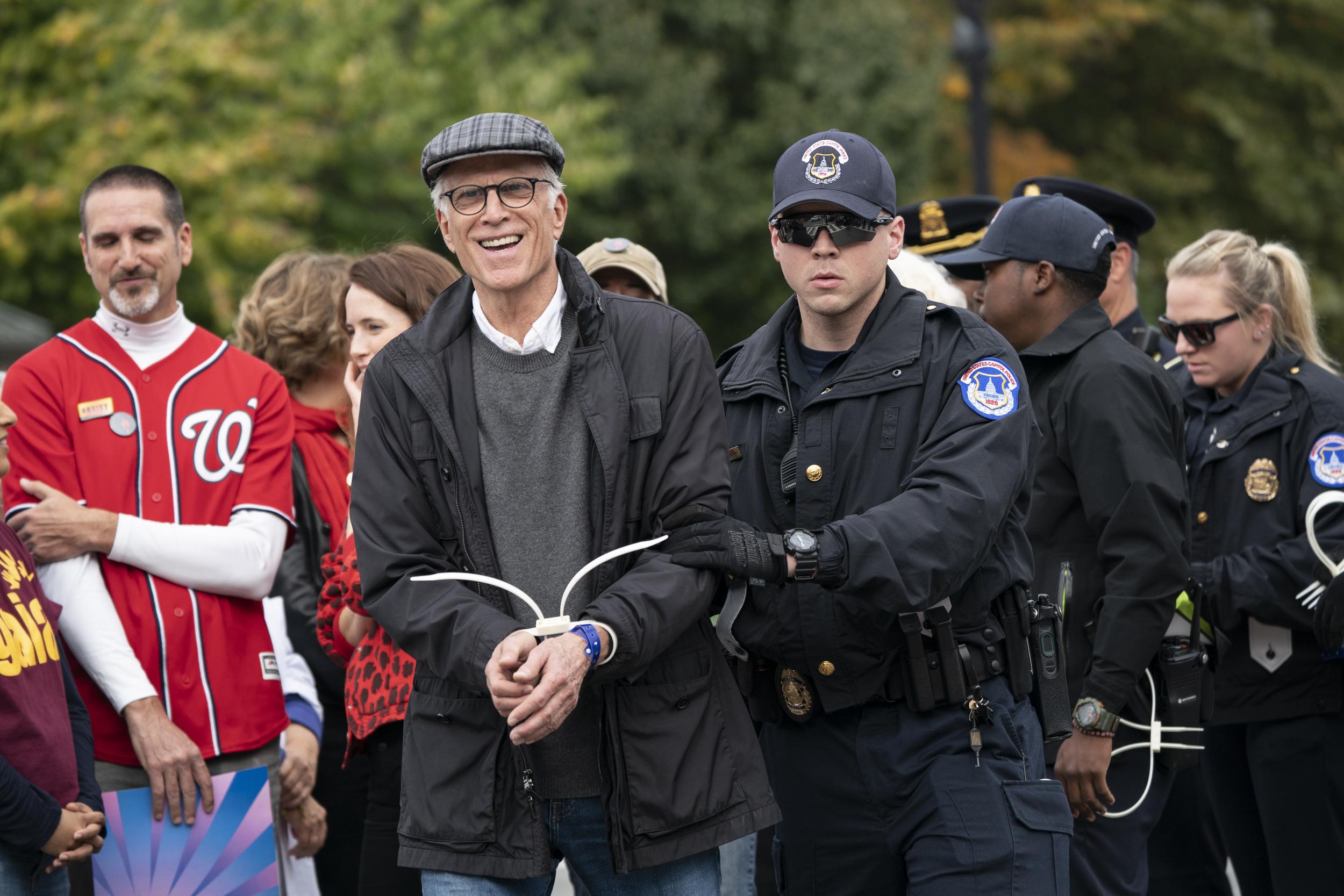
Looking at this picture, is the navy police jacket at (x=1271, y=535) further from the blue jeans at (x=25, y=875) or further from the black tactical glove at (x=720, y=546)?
the blue jeans at (x=25, y=875)

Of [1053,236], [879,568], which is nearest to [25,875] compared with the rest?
[879,568]

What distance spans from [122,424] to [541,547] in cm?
177

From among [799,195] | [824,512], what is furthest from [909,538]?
[799,195]

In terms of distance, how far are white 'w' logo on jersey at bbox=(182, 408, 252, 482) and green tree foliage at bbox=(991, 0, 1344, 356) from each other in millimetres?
17972

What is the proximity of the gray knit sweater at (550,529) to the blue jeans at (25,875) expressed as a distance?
1.41m

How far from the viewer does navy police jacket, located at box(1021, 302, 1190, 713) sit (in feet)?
14.7

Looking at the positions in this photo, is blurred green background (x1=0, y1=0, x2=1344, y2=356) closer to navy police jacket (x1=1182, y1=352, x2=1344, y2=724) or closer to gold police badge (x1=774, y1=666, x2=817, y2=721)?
navy police jacket (x1=1182, y1=352, x2=1344, y2=724)

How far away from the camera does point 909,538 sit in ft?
11.5

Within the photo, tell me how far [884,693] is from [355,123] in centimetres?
1469

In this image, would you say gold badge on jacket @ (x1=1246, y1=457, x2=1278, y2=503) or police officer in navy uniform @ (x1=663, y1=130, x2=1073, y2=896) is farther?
gold badge on jacket @ (x1=1246, y1=457, x2=1278, y2=503)

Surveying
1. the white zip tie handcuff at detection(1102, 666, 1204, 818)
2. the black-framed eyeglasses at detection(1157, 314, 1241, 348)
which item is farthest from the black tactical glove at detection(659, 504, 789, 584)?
the black-framed eyeglasses at detection(1157, 314, 1241, 348)

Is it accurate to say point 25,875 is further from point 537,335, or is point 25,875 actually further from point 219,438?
point 537,335

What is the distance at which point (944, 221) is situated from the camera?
705 centimetres

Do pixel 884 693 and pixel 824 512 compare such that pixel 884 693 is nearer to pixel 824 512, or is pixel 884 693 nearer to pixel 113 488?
pixel 824 512
